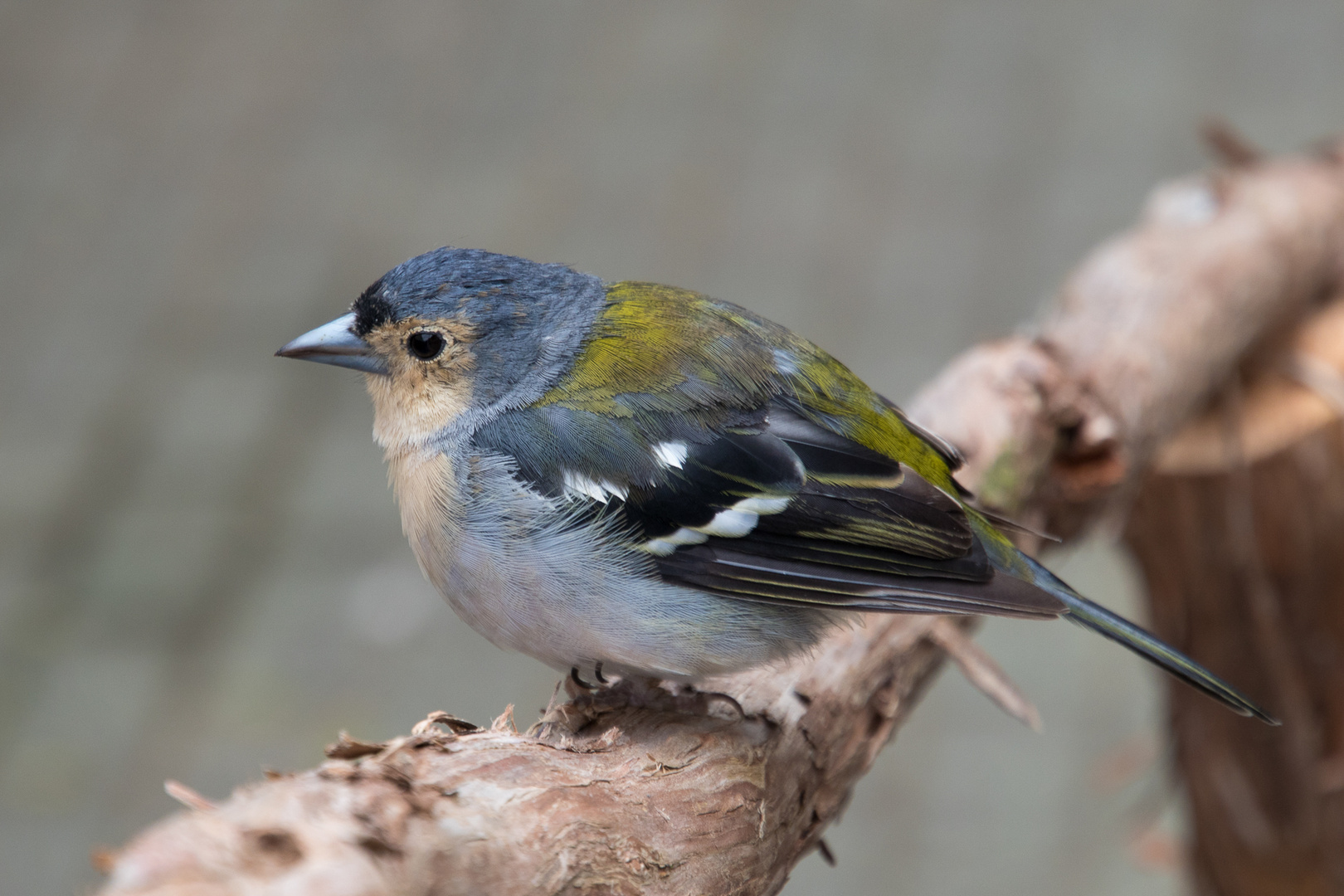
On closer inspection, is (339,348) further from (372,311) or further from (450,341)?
(450,341)

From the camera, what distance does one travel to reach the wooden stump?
135 inches

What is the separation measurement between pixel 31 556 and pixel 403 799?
Result: 5212 millimetres

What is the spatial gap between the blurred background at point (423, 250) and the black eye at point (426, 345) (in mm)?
2886

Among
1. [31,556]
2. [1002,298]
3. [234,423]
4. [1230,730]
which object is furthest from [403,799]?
[1002,298]

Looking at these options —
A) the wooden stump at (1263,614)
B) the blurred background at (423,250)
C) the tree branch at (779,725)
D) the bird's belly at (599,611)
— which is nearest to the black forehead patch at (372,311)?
the bird's belly at (599,611)

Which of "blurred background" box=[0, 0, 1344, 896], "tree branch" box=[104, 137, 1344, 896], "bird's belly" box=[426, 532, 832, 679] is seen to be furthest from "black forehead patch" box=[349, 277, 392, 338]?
"blurred background" box=[0, 0, 1344, 896]

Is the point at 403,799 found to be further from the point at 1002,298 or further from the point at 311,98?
the point at 311,98

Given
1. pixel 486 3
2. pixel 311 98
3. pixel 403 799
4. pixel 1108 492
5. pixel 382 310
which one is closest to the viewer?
pixel 403 799

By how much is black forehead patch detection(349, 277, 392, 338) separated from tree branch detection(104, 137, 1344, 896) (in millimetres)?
810

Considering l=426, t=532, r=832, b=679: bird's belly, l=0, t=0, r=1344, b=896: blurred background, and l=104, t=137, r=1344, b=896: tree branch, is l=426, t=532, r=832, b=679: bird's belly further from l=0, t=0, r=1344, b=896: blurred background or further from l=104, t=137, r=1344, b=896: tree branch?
l=0, t=0, r=1344, b=896: blurred background

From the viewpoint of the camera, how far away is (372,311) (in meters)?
2.33

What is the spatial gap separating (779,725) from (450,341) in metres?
0.94

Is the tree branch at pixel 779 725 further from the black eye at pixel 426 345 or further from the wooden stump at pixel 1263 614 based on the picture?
the black eye at pixel 426 345

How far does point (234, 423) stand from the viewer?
6766mm
